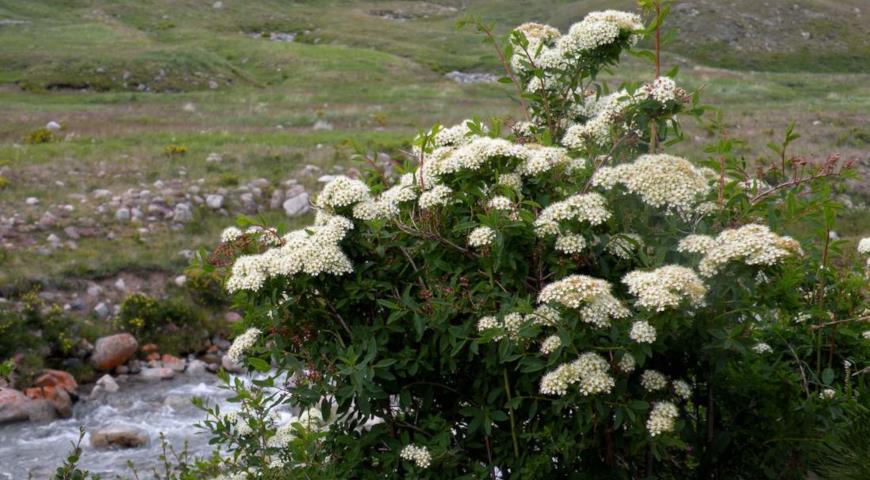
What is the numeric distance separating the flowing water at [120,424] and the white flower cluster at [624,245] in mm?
7055

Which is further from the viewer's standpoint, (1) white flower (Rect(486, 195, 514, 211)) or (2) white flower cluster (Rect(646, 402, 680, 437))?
(1) white flower (Rect(486, 195, 514, 211))

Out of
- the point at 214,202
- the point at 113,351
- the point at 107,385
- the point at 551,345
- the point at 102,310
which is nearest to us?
the point at 551,345

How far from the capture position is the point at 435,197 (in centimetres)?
512

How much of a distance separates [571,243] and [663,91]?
3.79 ft

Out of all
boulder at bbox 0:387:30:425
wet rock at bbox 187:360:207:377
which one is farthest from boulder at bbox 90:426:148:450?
wet rock at bbox 187:360:207:377

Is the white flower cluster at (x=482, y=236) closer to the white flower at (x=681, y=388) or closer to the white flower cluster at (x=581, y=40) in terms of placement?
the white flower at (x=681, y=388)

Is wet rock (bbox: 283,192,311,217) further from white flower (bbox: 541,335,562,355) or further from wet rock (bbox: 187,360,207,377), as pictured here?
white flower (bbox: 541,335,562,355)

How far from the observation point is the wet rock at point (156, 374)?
14.5m

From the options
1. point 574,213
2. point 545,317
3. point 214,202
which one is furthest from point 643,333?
point 214,202

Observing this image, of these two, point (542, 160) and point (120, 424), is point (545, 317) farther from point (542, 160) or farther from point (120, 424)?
point (120, 424)

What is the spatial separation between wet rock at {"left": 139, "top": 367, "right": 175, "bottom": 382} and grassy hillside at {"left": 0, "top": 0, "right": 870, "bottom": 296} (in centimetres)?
242

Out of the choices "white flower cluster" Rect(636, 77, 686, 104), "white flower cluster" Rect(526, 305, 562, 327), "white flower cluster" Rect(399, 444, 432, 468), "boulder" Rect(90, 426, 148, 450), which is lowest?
"boulder" Rect(90, 426, 148, 450)

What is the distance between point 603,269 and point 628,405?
88 centimetres

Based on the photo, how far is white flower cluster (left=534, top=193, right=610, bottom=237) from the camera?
4.72 meters
